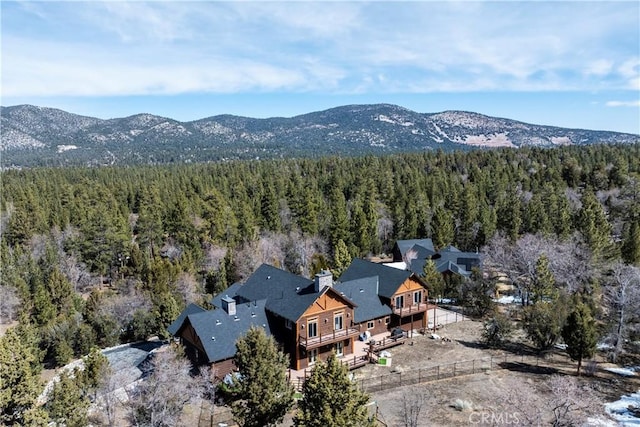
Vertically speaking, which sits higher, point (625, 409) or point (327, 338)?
point (327, 338)

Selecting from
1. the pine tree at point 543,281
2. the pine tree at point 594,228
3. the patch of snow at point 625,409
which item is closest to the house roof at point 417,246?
the pine tree at point 543,281

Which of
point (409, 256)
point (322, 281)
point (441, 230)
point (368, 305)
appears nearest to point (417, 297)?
point (368, 305)

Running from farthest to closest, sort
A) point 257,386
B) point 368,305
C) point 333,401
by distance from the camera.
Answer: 1. point 368,305
2. point 257,386
3. point 333,401

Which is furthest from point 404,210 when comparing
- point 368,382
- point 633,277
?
point 368,382

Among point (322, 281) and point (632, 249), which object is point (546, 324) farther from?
point (632, 249)

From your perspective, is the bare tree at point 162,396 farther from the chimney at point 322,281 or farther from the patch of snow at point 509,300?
the patch of snow at point 509,300

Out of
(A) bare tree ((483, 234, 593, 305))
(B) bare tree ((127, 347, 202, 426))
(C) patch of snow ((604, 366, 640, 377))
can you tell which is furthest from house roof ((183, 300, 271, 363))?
(A) bare tree ((483, 234, 593, 305))

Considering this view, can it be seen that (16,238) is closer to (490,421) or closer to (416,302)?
(416,302)
